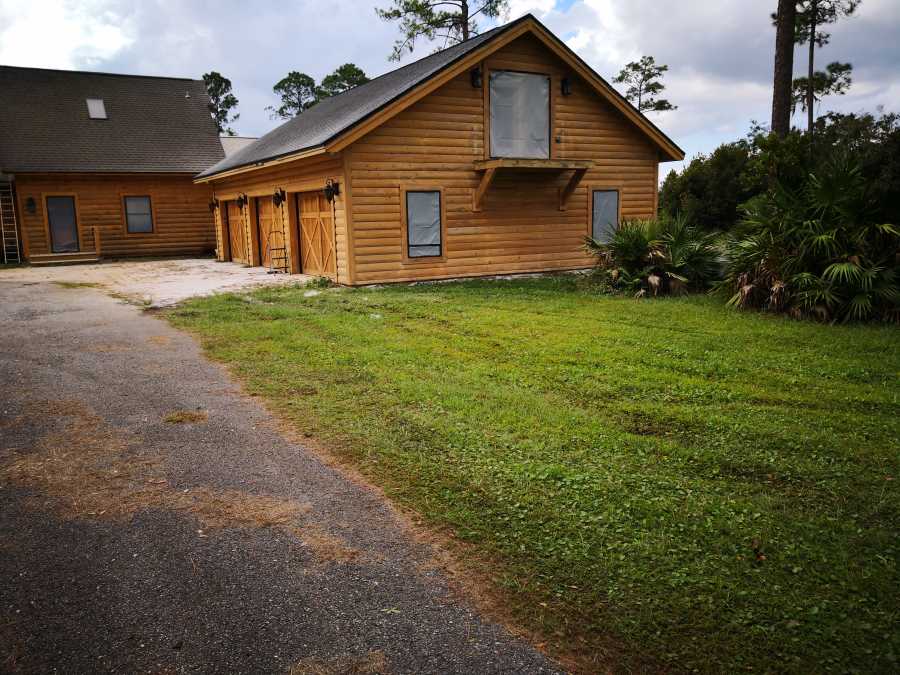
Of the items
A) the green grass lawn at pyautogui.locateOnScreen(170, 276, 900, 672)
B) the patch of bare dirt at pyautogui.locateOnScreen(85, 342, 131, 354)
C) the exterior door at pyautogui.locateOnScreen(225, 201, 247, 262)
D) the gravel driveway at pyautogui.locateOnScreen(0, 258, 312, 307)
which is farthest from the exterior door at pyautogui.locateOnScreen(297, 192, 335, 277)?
the patch of bare dirt at pyautogui.locateOnScreen(85, 342, 131, 354)

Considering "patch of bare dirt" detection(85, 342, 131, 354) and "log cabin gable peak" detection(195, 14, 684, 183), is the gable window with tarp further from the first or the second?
"patch of bare dirt" detection(85, 342, 131, 354)

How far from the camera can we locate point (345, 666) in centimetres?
263

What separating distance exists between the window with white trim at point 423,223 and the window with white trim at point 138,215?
1446 centimetres

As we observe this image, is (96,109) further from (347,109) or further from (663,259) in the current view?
(663,259)

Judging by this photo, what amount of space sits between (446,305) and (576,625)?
29.0ft

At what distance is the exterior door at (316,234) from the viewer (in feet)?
50.2

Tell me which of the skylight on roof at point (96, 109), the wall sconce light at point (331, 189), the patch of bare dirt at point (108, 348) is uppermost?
the skylight on roof at point (96, 109)

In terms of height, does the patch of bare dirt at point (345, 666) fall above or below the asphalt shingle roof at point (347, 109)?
below

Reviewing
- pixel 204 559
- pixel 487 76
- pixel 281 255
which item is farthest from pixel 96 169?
pixel 204 559

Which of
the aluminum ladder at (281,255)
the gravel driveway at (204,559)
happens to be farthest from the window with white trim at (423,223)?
the gravel driveway at (204,559)

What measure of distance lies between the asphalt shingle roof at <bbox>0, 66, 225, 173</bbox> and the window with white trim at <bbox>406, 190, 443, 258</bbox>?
45.7 feet

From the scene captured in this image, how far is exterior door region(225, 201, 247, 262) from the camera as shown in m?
21.7

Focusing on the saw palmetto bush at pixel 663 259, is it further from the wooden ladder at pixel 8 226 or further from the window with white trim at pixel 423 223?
the wooden ladder at pixel 8 226

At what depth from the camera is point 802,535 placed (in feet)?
11.4
